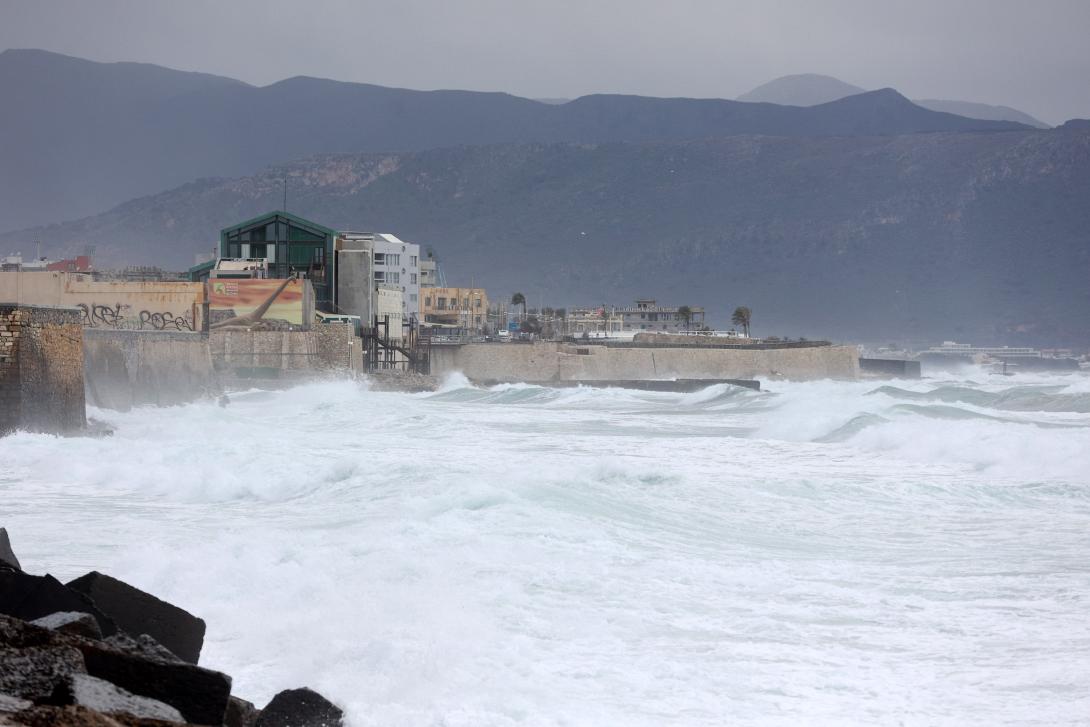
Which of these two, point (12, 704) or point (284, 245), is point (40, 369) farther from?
point (284, 245)

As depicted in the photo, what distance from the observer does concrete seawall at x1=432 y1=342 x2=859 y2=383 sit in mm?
60938

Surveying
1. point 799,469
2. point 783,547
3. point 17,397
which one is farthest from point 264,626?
point 799,469

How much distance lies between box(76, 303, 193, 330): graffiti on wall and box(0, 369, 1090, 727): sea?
14.8 meters

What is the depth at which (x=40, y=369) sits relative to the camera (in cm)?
1966

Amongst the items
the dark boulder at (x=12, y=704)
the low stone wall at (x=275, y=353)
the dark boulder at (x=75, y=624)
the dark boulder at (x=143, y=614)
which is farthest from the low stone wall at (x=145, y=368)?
the dark boulder at (x=12, y=704)

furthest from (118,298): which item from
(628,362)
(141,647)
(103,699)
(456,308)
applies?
(456,308)

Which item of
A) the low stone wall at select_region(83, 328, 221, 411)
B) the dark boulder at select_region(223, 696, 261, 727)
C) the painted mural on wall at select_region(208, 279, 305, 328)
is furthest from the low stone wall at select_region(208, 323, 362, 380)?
the dark boulder at select_region(223, 696, 261, 727)

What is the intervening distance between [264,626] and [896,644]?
4329 millimetres

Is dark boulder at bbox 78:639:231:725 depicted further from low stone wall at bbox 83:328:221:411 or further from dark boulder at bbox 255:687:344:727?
low stone wall at bbox 83:328:221:411

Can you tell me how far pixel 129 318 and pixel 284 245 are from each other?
13683 mm

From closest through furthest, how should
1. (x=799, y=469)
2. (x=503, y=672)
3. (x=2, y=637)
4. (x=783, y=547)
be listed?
(x=2, y=637), (x=503, y=672), (x=783, y=547), (x=799, y=469)

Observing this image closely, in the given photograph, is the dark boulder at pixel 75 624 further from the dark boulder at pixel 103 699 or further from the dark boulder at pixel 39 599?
the dark boulder at pixel 103 699

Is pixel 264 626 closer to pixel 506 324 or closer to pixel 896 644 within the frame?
pixel 896 644

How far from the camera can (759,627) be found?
938cm
